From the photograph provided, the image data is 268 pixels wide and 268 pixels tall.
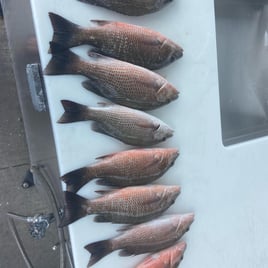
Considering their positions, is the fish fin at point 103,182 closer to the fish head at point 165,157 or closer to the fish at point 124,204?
the fish at point 124,204

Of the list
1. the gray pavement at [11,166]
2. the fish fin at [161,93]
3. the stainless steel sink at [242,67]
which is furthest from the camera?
the gray pavement at [11,166]

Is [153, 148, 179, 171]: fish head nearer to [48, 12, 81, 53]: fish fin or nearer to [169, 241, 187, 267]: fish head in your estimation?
[169, 241, 187, 267]: fish head

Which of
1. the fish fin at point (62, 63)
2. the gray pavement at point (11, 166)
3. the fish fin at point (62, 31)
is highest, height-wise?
the fish fin at point (62, 31)

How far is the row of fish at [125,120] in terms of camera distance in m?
0.87

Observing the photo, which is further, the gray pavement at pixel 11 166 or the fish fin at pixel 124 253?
the gray pavement at pixel 11 166

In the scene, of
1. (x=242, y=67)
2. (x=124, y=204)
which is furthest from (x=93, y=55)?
(x=242, y=67)

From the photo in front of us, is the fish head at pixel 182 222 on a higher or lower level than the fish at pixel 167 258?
higher

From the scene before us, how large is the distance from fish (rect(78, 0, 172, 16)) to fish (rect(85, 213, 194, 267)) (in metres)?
0.51

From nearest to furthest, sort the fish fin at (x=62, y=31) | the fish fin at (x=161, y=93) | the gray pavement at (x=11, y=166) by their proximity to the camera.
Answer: the fish fin at (x=62, y=31) → the fish fin at (x=161, y=93) → the gray pavement at (x=11, y=166)

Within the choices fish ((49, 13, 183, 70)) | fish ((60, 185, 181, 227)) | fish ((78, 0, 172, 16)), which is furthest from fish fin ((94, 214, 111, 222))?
fish ((78, 0, 172, 16))

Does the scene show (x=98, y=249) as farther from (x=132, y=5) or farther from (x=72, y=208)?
(x=132, y=5)

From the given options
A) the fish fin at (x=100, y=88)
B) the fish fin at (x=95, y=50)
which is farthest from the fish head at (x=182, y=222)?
the fish fin at (x=95, y=50)

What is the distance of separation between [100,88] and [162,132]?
0.61 feet

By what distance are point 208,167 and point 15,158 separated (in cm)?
92
